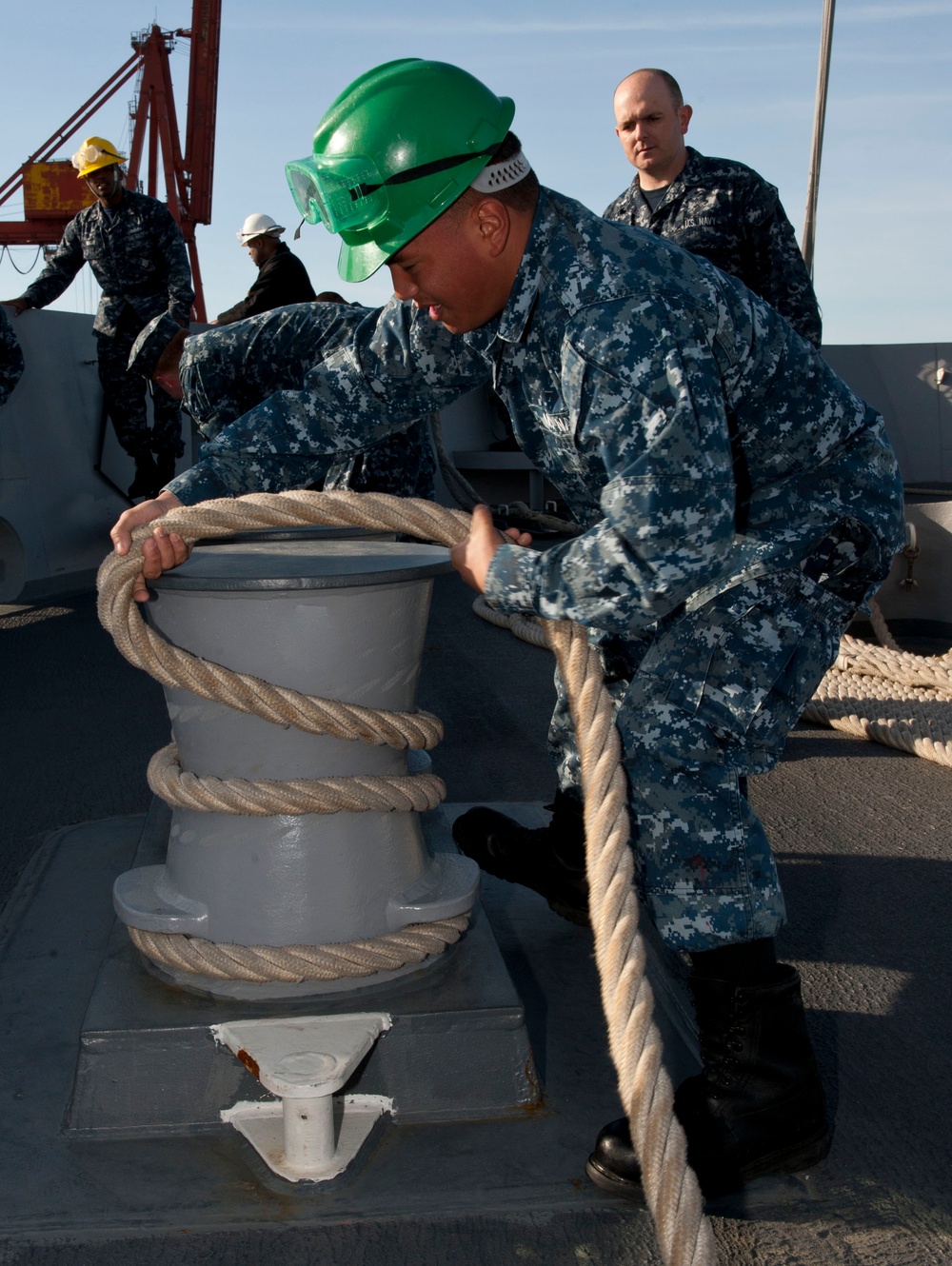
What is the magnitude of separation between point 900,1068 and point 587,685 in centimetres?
74

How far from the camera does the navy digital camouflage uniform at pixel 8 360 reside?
189 inches

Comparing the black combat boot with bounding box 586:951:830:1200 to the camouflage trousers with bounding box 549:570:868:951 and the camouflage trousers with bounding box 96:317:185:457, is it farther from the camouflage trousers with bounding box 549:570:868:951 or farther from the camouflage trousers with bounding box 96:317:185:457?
the camouflage trousers with bounding box 96:317:185:457

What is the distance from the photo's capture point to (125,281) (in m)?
5.43

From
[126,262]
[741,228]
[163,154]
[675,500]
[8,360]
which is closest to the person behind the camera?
[675,500]

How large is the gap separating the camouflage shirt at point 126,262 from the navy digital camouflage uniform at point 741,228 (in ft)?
9.87

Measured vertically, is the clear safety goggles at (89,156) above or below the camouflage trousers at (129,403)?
above

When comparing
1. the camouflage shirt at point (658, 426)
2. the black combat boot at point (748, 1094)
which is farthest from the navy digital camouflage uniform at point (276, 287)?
the black combat boot at point (748, 1094)

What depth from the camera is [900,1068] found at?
1.59m

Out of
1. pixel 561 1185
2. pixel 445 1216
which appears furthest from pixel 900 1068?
pixel 445 1216

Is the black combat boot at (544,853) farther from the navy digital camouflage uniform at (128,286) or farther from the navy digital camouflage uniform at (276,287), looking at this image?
the navy digital camouflage uniform at (128,286)

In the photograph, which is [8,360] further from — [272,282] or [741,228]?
[741,228]

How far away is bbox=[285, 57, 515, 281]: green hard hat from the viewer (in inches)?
50.7

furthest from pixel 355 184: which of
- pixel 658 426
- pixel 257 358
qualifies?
pixel 257 358

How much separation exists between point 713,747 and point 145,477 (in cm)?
455
